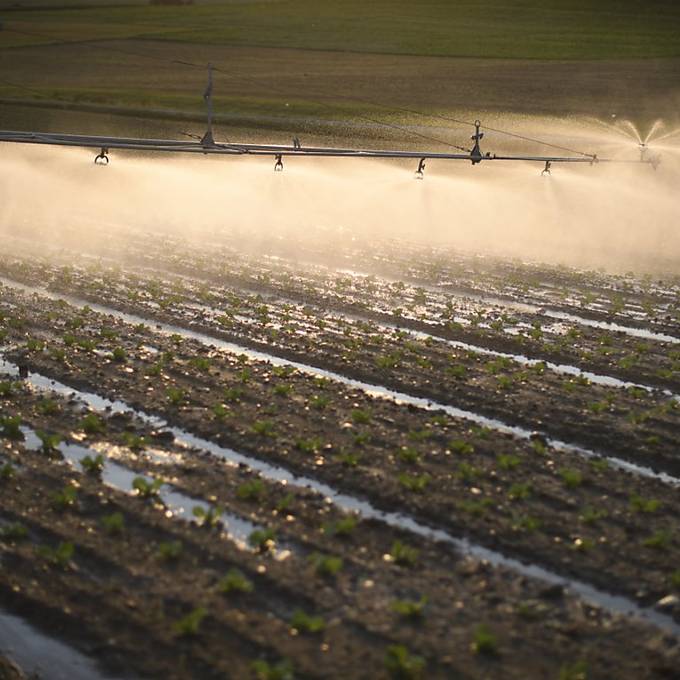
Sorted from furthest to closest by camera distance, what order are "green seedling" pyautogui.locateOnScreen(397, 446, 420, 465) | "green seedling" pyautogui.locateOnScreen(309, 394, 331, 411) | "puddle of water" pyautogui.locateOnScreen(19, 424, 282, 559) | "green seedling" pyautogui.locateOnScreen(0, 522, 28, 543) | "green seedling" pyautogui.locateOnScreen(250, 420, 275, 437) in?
"green seedling" pyautogui.locateOnScreen(309, 394, 331, 411) < "green seedling" pyautogui.locateOnScreen(250, 420, 275, 437) < "green seedling" pyautogui.locateOnScreen(397, 446, 420, 465) < "puddle of water" pyautogui.locateOnScreen(19, 424, 282, 559) < "green seedling" pyautogui.locateOnScreen(0, 522, 28, 543)

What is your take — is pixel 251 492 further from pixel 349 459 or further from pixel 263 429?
pixel 263 429

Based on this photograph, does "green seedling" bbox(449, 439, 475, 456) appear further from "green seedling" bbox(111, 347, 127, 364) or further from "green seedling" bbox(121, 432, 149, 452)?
"green seedling" bbox(111, 347, 127, 364)

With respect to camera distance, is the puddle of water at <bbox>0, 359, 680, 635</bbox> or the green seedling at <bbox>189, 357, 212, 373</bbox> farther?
the green seedling at <bbox>189, 357, 212, 373</bbox>

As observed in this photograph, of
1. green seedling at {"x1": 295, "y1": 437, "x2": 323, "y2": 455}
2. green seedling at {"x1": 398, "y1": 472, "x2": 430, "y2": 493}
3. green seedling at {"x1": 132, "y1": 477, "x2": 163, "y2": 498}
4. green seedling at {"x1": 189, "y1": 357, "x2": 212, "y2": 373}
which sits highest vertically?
green seedling at {"x1": 189, "y1": 357, "x2": 212, "y2": 373}

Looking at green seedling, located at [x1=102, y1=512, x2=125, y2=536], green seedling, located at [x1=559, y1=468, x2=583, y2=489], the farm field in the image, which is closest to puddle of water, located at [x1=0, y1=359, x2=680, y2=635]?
the farm field

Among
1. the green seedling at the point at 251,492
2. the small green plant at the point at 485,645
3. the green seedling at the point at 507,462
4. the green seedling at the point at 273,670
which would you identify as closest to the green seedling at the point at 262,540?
the green seedling at the point at 251,492

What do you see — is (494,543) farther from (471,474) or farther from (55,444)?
(55,444)
